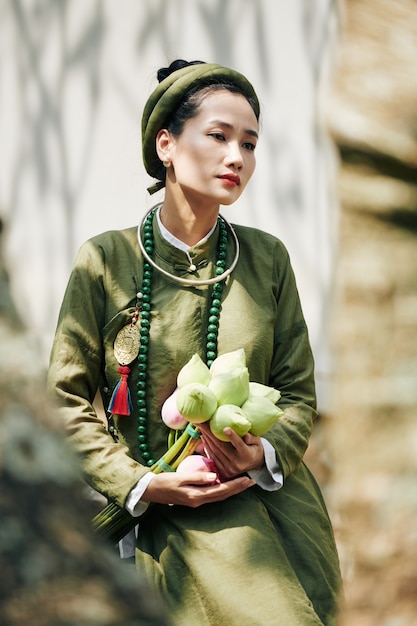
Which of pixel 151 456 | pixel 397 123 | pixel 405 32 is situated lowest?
pixel 151 456

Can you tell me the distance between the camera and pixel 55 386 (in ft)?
10.0

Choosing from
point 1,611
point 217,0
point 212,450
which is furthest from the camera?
point 217,0

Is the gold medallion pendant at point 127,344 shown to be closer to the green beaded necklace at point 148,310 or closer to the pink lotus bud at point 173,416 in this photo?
the green beaded necklace at point 148,310

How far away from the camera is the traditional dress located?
2.88m

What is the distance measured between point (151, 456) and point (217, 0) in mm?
3082

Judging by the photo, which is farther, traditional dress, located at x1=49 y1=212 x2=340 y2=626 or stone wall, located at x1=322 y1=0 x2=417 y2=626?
traditional dress, located at x1=49 y1=212 x2=340 y2=626

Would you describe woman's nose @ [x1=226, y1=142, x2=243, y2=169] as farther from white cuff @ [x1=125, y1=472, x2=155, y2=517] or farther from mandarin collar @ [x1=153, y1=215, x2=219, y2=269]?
white cuff @ [x1=125, y1=472, x2=155, y2=517]

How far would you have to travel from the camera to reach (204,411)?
278 cm

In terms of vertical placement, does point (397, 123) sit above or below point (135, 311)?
above

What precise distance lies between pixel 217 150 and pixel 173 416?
73 centimetres

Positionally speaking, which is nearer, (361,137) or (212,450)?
(361,137)

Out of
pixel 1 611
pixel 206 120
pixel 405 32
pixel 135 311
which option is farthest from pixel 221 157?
pixel 1 611

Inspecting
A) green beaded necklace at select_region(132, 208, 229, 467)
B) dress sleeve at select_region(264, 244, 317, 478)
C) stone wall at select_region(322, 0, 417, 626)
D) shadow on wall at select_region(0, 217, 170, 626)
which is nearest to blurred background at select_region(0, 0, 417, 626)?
dress sleeve at select_region(264, 244, 317, 478)

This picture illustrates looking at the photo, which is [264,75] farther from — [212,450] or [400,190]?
[400,190]
